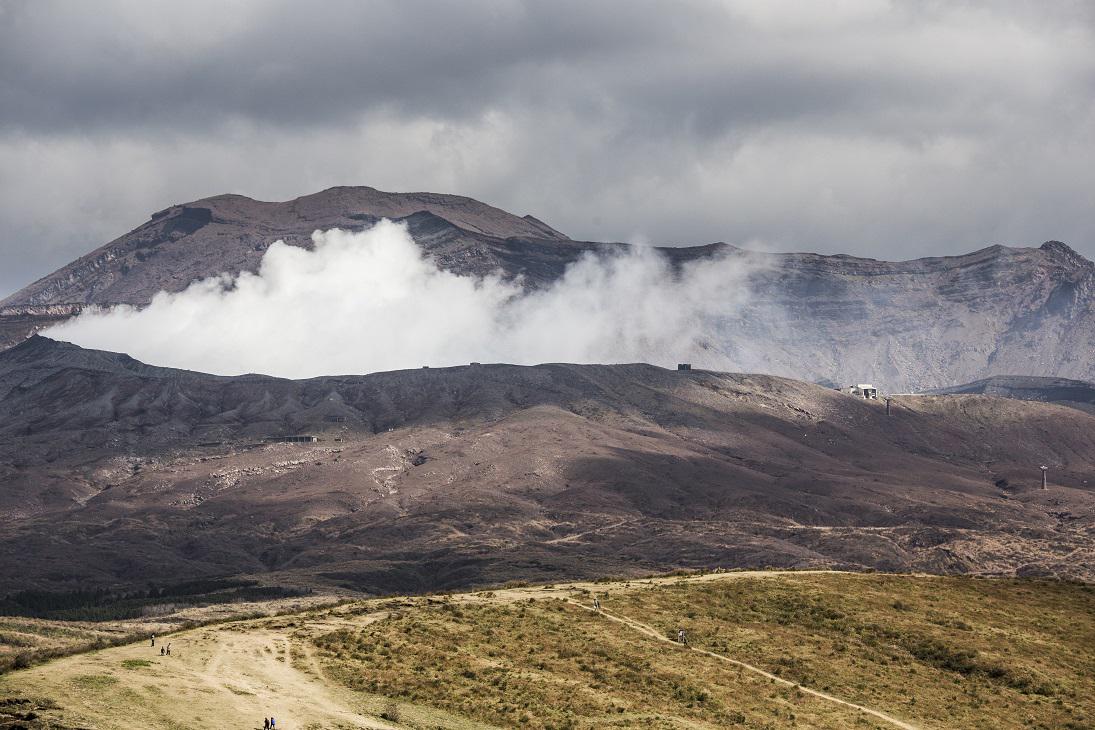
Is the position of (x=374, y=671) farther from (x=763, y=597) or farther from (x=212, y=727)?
(x=763, y=597)

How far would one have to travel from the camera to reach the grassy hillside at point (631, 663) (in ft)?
219

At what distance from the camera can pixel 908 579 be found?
111 m

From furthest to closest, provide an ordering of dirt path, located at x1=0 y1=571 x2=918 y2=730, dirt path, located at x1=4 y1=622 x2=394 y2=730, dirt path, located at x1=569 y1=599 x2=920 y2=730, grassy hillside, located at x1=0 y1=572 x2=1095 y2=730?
dirt path, located at x1=569 y1=599 x2=920 y2=730 → grassy hillside, located at x1=0 y1=572 x2=1095 y2=730 → dirt path, located at x1=0 y1=571 x2=918 y2=730 → dirt path, located at x1=4 y1=622 x2=394 y2=730

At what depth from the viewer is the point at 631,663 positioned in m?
83.2

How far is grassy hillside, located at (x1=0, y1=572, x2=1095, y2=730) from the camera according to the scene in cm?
6688

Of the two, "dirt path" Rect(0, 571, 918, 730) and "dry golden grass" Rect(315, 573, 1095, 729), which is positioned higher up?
"dirt path" Rect(0, 571, 918, 730)

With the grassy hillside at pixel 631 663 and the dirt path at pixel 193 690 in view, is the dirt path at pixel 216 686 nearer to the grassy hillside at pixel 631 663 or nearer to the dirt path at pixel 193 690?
the dirt path at pixel 193 690

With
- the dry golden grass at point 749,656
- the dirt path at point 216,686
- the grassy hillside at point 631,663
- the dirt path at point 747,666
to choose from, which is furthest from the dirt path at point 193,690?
the dirt path at point 747,666

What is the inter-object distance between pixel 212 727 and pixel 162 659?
1500 centimetres

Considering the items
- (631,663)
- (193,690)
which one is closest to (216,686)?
(193,690)

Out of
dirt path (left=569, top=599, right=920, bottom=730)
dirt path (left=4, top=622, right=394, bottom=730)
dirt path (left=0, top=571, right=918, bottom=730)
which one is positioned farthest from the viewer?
dirt path (left=569, top=599, right=920, bottom=730)

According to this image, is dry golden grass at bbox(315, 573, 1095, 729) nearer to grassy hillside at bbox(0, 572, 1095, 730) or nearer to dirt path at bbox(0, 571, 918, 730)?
grassy hillside at bbox(0, 572, 1095, 730)

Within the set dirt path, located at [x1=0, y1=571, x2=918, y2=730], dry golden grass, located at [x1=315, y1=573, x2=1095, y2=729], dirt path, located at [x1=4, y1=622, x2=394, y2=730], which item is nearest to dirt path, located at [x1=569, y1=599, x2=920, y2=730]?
dirt path, located at [x1=0, y1=571, x2=918, y2=730]

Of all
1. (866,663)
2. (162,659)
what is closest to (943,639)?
(866,663)
